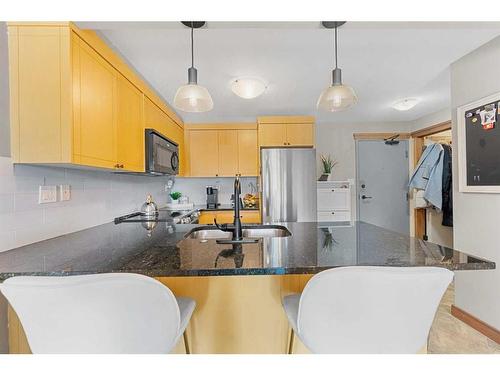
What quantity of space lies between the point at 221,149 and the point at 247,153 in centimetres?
39

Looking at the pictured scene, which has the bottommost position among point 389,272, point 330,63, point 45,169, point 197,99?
point 389,272

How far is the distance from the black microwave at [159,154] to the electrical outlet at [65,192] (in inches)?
25.8

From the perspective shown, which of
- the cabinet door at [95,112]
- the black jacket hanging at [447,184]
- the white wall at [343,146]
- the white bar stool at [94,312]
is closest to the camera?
the white bar stool at [94,312]

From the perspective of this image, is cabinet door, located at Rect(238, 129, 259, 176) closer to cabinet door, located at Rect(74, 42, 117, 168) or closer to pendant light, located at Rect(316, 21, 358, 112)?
cabinet door, located at Rect(74, 42, 117, 168)

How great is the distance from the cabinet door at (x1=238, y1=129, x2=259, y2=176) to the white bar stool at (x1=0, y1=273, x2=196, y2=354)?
126 inches

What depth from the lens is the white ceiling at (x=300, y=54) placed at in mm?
1675

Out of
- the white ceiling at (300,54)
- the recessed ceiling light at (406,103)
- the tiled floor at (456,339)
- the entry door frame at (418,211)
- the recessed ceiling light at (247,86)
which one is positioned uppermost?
the white ceiling at (300,54)

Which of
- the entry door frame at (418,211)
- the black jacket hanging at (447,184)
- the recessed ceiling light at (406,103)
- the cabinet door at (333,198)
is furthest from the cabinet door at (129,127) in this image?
the entry door frame at (418,211)

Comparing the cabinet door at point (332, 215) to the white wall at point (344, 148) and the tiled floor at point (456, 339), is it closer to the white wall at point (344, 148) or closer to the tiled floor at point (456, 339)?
the white wall at point (344, 148)

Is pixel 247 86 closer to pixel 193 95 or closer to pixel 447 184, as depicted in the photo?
pixel 193 95

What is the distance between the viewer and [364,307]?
0.79m

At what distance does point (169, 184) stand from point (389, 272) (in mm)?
3759

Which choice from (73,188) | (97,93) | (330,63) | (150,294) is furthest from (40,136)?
(330,63)

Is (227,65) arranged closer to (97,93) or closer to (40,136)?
(97,93)
